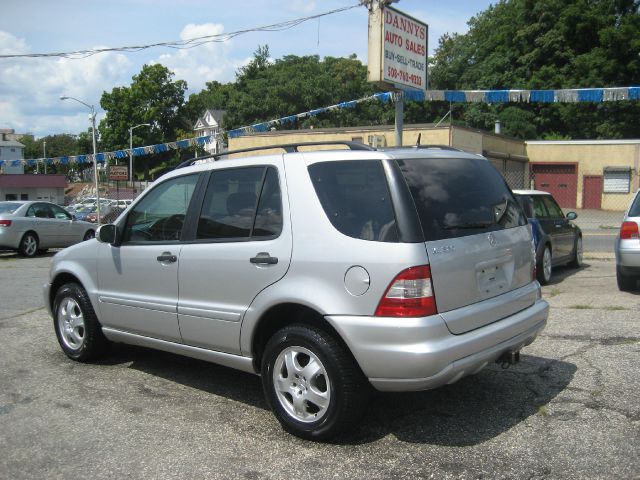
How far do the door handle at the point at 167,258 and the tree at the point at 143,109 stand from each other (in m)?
71.4

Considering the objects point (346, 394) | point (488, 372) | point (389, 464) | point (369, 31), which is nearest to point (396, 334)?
point (346, 394)

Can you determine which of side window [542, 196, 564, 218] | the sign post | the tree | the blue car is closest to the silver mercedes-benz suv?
the blue car

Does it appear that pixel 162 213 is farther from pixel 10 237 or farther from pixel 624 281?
pixel 10 237

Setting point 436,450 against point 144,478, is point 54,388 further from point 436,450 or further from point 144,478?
point 436,450

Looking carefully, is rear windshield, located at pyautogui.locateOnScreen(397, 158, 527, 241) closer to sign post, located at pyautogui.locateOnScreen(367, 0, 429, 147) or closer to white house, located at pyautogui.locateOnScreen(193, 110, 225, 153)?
sign post, located at pyautogui.locateOnScreen(367, 0, 429, 147)

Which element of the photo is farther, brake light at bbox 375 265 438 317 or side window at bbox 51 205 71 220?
side window at bbox 51 205 71 220

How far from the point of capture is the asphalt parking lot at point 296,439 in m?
3.54

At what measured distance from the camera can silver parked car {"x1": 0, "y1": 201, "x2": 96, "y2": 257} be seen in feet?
52.0

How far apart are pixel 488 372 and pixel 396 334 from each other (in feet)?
6.74

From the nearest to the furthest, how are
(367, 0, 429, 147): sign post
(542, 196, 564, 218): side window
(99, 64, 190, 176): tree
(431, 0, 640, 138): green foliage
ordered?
(542, 196, 564, 218): side window, (367, 0, 429, 147): sign post, (431, 0, 640, 138): green foliage, (99, 64, 190, 176): tree

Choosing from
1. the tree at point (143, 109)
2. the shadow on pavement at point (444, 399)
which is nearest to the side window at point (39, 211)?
the shadow on pavement at point (444, 399)

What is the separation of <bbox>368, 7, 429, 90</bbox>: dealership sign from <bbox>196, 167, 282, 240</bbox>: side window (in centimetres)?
825


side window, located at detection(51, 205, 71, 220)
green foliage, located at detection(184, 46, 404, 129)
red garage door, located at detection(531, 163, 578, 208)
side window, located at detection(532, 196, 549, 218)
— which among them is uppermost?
green foliage, located at detection(184, 46, 404, 129)

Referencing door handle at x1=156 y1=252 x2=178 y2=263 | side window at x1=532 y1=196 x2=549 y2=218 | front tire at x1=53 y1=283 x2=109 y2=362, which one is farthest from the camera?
side window at x1=532 y1=196 x2=549 y2=218
